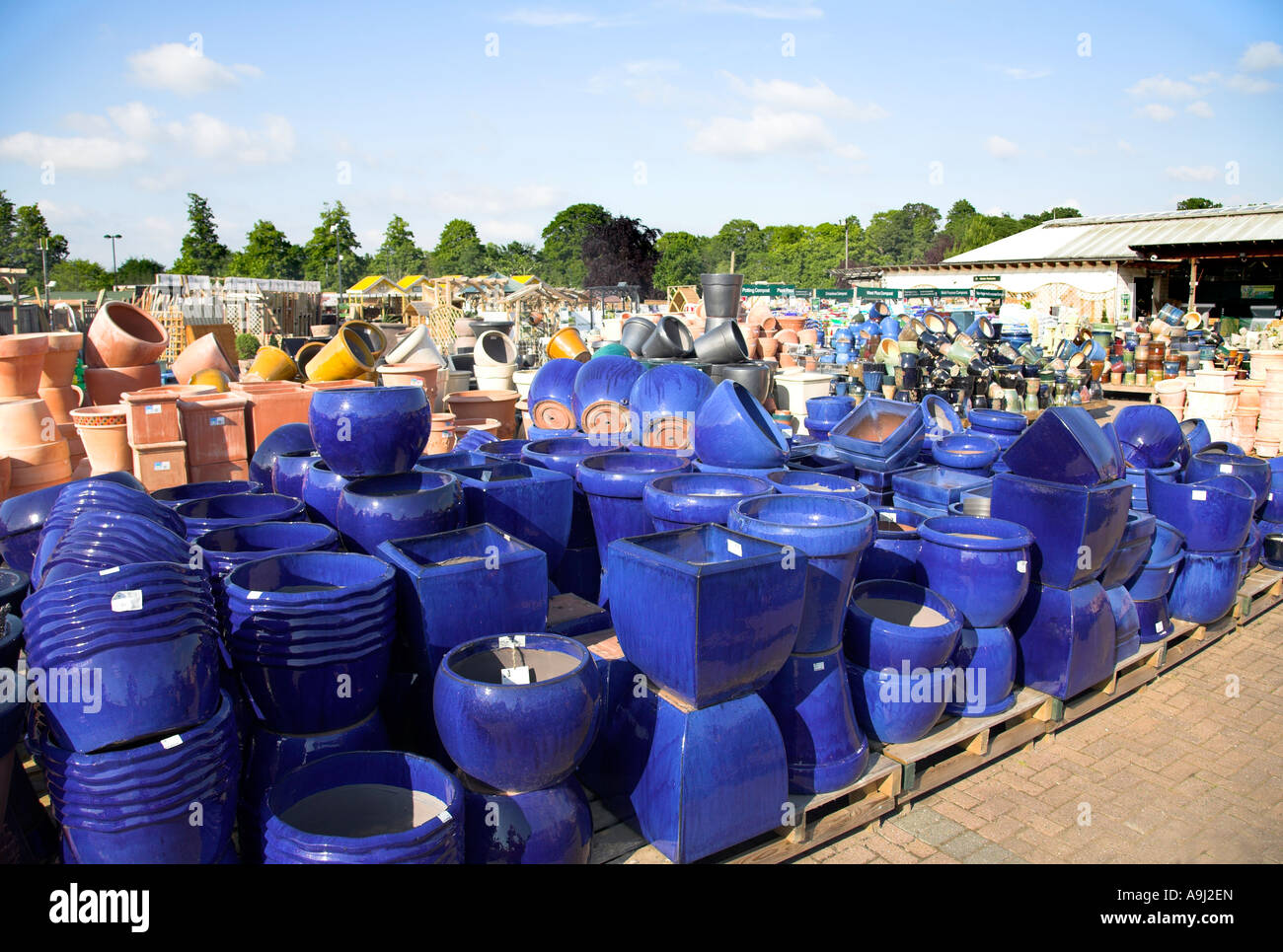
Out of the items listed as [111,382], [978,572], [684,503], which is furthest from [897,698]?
[111,382]

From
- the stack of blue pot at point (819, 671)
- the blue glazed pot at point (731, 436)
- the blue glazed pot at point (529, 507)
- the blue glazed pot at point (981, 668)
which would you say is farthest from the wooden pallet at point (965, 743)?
the blue glazed pot at point (529, 507)

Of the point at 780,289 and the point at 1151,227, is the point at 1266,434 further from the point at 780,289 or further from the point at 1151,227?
the point at 1151,227

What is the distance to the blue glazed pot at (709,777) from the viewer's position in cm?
283

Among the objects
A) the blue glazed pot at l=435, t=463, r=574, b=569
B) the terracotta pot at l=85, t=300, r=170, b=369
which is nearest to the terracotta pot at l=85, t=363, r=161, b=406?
the terracotta pot at l=85, t=300, r=170, b=369

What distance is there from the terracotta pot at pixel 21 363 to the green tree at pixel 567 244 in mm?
42198

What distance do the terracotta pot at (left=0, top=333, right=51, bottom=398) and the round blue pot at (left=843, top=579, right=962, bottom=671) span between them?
220 inches

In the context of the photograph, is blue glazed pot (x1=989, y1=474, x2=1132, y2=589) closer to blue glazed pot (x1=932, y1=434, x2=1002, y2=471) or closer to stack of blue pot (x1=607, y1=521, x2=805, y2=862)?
blue glazed pot (x1=932, y1=434, x2=1002, y2=471)

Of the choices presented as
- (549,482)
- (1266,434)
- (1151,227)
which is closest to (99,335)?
(549,482)

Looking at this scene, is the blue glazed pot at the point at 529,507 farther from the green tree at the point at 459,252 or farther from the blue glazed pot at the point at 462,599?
the green tree at the point at 459,252

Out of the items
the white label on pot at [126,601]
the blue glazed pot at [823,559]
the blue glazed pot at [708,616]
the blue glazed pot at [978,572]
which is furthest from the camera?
the blue glazed pot at [978,572]

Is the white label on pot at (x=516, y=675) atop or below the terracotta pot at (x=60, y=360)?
below

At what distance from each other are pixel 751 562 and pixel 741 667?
38cm

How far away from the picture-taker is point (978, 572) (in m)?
3.78

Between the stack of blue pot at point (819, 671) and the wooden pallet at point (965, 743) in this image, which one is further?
the wooden pallet at point (965, 743)
